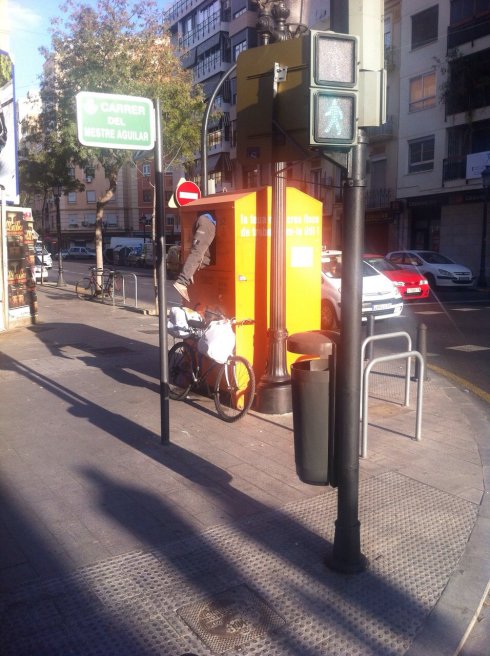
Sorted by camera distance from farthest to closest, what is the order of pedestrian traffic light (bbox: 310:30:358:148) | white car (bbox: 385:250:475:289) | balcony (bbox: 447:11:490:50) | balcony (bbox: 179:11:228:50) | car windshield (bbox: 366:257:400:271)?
1. balcony (bbox: 179:11:228:50)
2. balcony (bbox: 447:11:490:50)
3. white car (bbox: 385:250:475:289)
4. car windshield (bbox: 366:257:400:271)
5. pedestrian traffic light (bbox: 310:30:358:148)

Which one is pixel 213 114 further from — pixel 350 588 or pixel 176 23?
pixel 176 23

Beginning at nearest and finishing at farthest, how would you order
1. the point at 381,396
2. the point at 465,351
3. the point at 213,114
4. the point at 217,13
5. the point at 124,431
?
the point at 124,431, the point at 381,396, the point at 465,351, the point at 213,114, the point at 217,13

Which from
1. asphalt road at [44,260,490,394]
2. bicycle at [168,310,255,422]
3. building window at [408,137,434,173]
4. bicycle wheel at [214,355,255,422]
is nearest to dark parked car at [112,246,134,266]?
building window at [408,137,434,173]

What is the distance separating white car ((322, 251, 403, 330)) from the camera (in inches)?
523

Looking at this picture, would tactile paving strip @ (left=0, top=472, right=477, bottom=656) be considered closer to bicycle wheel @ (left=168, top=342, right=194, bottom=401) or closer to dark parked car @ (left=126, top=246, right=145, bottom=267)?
bicycle wheel @ (left=168, top=342, right=194, bottom=401)

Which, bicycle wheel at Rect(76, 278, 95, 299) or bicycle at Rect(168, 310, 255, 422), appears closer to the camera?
bicycle at Rect(168, 310, 255, 422)

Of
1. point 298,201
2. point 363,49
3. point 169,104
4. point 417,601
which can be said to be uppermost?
point 169,104

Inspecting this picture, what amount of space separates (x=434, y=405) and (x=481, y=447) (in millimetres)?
1506

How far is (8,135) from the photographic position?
12.9m

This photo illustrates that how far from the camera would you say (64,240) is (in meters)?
72.0

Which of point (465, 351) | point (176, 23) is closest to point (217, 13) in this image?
point (176, 23)

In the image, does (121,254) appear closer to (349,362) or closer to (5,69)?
(5,69)

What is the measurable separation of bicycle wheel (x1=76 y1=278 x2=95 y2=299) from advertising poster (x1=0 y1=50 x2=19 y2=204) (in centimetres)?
766

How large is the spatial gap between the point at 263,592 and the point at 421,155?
3082 cm
